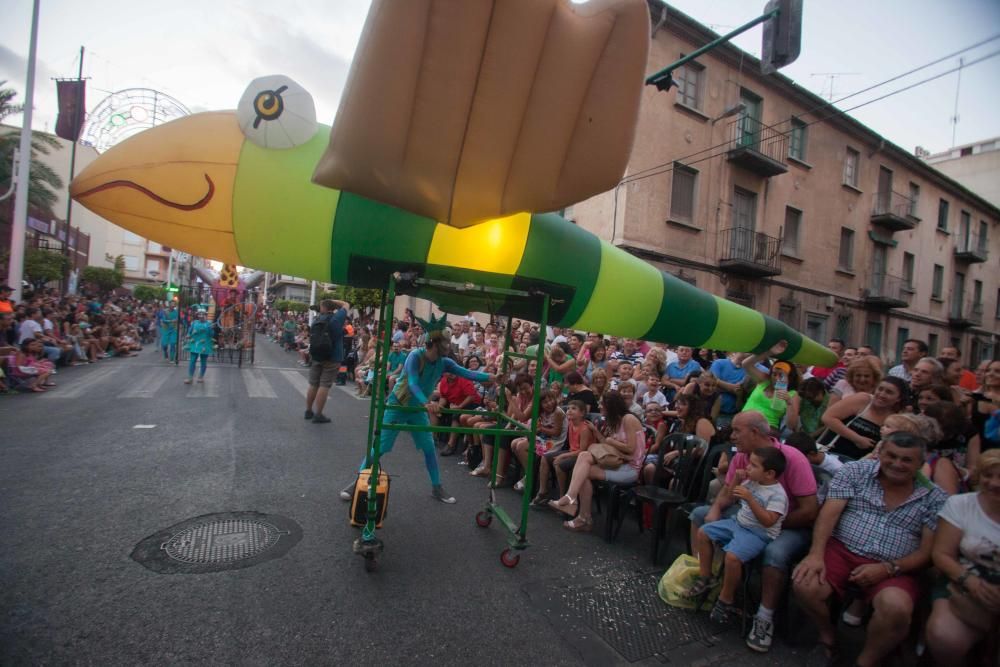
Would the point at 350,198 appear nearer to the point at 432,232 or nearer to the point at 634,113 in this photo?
the point at 432,232

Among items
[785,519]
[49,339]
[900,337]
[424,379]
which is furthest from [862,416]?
[900,337]

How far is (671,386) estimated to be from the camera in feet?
20.9

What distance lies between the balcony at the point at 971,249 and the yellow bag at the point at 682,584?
90.4ft

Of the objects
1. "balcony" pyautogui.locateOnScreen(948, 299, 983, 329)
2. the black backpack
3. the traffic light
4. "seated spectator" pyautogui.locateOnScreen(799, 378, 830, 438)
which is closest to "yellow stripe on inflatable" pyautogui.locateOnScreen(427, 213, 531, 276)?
"seated spectator" pyautogui.locateOnScreen(799, 378, 830, 438)

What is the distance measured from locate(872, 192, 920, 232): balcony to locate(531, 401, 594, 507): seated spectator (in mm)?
19907

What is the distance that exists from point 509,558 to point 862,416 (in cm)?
291

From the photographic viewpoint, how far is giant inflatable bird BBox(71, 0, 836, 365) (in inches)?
83.7

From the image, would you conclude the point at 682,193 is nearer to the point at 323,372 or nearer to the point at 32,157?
the point at 323,372

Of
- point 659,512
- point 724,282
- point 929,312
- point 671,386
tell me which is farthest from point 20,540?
point 929,312

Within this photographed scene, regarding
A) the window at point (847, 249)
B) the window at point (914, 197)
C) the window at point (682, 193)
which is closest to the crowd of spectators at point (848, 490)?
the window at point (682, 193)

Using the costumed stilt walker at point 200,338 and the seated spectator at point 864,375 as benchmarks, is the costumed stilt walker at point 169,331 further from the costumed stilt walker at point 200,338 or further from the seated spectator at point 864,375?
the seated spectator at point 864,375

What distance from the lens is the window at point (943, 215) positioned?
2176 centimetres

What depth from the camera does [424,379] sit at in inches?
171

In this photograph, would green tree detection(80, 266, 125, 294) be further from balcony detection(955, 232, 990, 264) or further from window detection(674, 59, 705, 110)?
balcony detection(955, 232, 990, 264)
